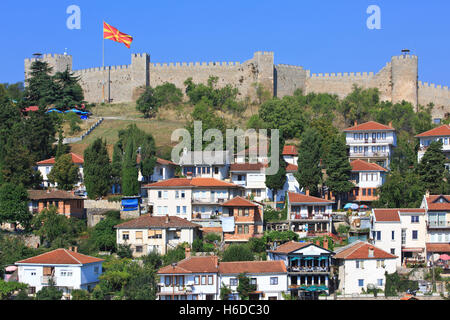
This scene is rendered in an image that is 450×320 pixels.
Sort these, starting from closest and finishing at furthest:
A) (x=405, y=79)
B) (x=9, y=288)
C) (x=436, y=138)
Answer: (x=9, y=288) < (x=436, y=138) < (x=405, y=79)

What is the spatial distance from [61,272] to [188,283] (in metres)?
7.31

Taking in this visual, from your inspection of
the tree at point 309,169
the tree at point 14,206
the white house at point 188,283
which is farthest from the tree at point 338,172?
the tree at point 14,206

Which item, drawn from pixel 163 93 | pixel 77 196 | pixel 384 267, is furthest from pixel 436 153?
pixel 163 93

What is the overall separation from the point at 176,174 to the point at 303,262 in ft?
68.6

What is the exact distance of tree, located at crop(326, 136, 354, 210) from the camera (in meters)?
57.6

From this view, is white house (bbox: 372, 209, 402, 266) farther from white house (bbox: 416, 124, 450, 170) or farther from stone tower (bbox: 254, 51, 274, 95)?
stone tower (bbox: 254, 51, 274, 95)

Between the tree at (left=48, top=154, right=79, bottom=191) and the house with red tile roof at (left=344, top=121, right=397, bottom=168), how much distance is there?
73.6 feet

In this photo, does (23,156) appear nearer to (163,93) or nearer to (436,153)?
(436,153)

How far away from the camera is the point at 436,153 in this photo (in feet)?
188

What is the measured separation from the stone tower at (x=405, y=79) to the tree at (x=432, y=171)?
31216mm

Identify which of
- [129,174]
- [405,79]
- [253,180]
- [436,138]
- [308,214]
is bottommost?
[308,214]

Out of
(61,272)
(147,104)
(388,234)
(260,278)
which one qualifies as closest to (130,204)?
(61,272)

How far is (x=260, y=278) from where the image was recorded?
44844 mm

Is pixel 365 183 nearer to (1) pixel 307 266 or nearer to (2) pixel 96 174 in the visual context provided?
(1) pixel 307 266
